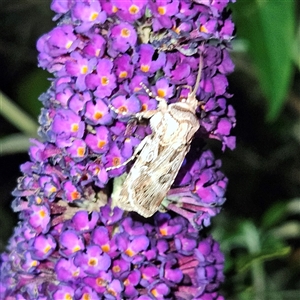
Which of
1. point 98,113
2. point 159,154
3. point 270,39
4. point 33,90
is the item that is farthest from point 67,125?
point 33,90

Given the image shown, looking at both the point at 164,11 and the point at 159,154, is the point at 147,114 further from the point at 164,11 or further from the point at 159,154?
the point at 164,11

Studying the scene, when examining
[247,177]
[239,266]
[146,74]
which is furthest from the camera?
[247,177]

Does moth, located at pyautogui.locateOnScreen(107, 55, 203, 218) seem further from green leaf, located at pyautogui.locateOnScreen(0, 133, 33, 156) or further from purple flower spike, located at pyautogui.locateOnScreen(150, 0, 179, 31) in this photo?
green leaf, located at pyautogui.locateOnScreen(0, 133, 33, 156)

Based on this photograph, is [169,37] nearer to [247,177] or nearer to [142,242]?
[142,242]

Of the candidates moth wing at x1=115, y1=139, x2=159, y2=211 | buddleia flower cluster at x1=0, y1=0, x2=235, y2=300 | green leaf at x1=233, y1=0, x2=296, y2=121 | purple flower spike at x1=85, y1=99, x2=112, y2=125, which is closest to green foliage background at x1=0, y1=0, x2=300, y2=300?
green leaf at x1=233, y1=0, x2=296, y2=121

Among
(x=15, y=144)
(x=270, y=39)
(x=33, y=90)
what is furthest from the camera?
(x=33, y=90)

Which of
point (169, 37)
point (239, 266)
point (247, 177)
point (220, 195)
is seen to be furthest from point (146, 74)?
point (247, 177)

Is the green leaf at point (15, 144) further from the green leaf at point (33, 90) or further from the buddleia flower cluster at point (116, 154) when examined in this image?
the buddleia flower cluster at point (116, 154)
